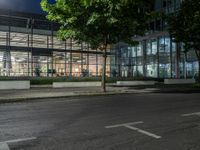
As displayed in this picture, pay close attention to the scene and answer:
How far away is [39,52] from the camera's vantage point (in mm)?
40938

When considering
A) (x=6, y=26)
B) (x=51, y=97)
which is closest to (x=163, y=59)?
(x=6, y=26)

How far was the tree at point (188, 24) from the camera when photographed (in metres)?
25.7

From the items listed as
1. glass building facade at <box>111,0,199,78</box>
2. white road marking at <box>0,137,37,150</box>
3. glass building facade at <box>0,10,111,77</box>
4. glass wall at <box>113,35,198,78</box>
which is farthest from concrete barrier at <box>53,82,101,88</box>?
white road marking at <box>0,137,37,150</box>

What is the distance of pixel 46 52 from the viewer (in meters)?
41.1

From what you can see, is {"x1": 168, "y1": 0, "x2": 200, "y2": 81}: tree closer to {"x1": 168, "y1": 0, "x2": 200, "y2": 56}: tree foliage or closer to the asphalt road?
{"x1": 168, "y1": 0, "x2": 200, "y2": 56}: tree foliage

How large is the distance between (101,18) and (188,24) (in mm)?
11537

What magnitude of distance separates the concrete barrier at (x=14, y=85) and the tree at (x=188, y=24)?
14.6 m

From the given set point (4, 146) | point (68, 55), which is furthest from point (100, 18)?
point (68, 55)

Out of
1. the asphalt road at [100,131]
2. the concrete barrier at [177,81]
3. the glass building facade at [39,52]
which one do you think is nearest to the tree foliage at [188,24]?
the concrete barrier at [177,81]

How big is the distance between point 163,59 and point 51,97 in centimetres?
3442

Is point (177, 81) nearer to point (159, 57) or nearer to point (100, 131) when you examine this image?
point (159, 57)

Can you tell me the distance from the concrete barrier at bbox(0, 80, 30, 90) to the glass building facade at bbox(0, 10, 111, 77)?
9.90 metres

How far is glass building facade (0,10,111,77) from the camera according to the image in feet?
115

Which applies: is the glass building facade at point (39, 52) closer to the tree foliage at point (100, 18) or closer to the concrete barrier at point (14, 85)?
the concrete barrier at point (14, 85)
